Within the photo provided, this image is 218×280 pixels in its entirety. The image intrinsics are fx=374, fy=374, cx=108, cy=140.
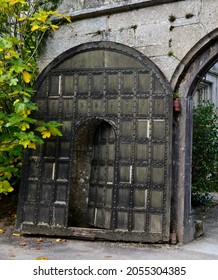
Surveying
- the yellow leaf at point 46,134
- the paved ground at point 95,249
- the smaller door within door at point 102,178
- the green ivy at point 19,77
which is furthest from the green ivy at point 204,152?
the yellow leaf at point 46,134

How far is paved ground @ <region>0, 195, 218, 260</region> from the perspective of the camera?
4508 millimetres

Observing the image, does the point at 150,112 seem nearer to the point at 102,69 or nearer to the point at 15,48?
the point at 102,69

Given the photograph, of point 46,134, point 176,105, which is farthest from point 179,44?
point 46,134

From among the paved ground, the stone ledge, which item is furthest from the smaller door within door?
the stone ledge

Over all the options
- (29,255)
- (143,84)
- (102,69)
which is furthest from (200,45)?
(29,255)

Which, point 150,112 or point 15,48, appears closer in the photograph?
point 150,112

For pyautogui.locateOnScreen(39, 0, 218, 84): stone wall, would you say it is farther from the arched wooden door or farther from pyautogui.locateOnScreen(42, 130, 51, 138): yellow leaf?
pyautogui.locateOnScreen(42, 130, 51, 138): yellow leaf

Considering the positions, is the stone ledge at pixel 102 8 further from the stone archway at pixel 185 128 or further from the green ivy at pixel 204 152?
the green ivy at pixel 204 152

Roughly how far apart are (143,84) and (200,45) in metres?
0.92

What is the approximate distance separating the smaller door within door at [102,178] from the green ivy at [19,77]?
76 cm

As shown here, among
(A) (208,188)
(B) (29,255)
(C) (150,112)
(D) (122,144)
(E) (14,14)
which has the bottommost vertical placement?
(B) (29,255)

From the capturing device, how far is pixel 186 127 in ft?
17.1

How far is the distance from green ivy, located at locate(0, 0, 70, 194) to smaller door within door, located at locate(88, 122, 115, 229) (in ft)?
2.48

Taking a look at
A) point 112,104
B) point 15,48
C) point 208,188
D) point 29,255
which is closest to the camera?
point 29,255
